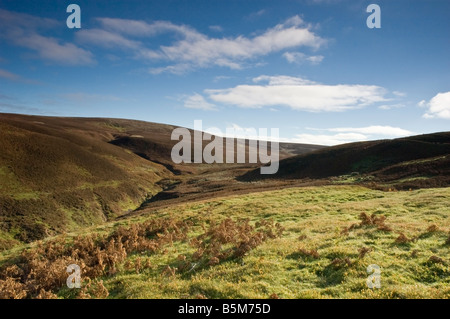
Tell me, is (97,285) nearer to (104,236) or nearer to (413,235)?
Answer: (104,236)

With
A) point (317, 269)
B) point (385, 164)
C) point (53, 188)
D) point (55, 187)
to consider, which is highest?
point (385, 164)

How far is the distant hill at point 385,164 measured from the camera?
42562 mm

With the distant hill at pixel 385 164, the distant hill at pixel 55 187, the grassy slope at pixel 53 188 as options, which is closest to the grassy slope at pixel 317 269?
the grassy slope at pixel 53 188

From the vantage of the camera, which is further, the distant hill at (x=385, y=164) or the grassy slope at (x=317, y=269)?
the distant hill at (x=385, y=164)

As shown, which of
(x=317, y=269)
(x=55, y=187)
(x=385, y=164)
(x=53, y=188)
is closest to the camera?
(x=317, y=269)

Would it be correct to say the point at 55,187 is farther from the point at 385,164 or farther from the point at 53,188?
the point at 385,164

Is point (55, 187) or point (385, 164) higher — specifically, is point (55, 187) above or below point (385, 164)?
below

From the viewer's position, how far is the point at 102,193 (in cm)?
5472

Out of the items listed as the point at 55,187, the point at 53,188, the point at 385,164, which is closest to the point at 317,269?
the point at 53,188

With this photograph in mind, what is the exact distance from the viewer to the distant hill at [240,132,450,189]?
42.6 metres

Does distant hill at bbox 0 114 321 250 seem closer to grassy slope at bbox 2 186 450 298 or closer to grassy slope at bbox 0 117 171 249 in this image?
grassy slope at bbox 0 117 171 249

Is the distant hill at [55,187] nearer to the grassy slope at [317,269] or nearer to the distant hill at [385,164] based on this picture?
the grassy slope at [317,269]

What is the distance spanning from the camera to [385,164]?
2239 inches
